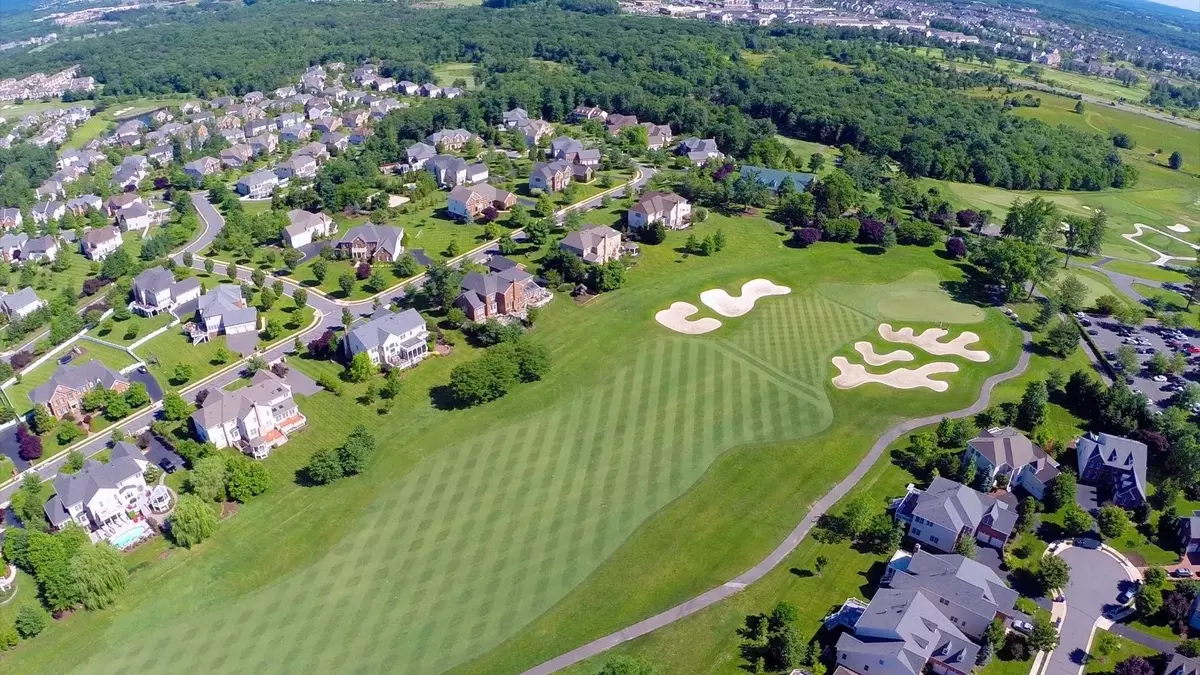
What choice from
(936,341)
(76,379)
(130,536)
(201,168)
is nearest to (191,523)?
(130,536)

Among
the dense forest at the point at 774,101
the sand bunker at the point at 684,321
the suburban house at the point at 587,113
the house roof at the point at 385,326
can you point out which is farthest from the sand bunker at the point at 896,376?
the suburban house at the point at 587,113

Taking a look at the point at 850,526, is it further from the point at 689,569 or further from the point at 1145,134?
the point at 1145,134

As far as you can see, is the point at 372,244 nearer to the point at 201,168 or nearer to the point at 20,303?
the point at 20,303

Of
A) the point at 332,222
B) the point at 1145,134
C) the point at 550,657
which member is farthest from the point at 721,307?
the point at 1145,134

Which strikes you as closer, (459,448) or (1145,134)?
(459,448)

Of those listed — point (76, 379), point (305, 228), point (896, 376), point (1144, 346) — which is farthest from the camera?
point (305, 228)
